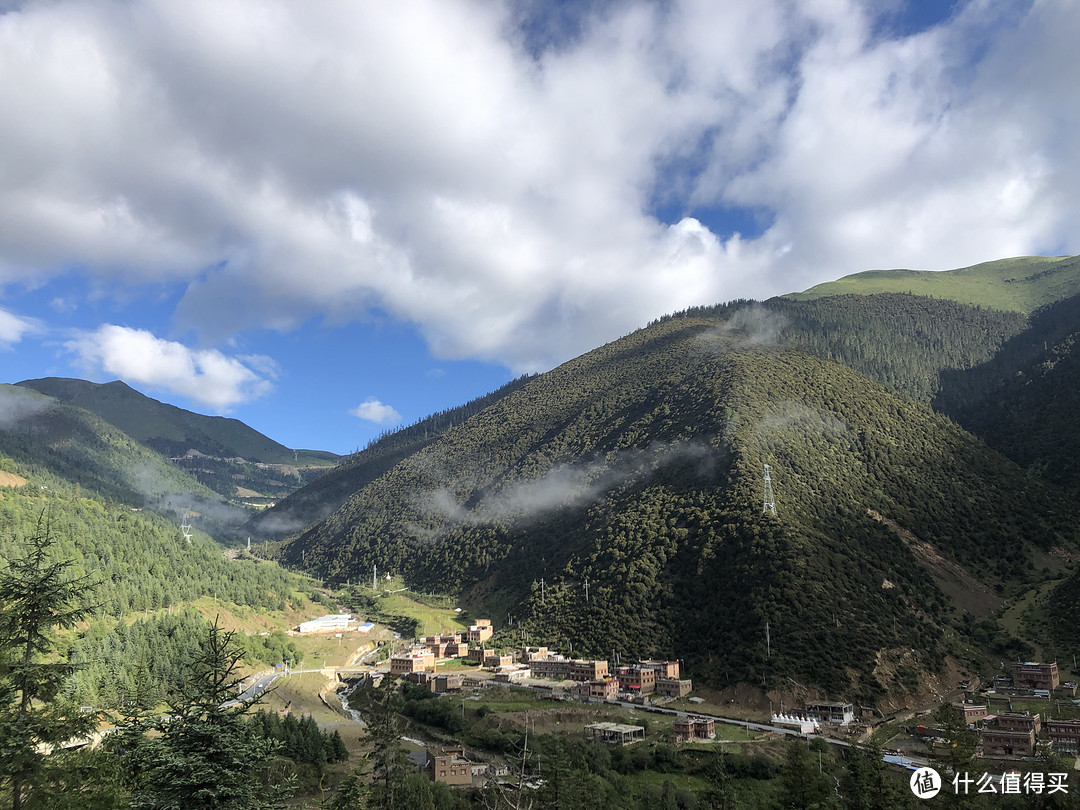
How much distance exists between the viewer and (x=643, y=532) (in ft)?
334

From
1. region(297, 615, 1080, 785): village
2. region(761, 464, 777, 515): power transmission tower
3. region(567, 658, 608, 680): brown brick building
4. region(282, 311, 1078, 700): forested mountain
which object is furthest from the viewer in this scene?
region(761, 464, 777, 515): power transmission tower

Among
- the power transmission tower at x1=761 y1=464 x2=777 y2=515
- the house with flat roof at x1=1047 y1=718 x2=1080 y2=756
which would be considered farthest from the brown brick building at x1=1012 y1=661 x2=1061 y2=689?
the power transmission tower at x1=761 y1=464 x2=777 y2=515

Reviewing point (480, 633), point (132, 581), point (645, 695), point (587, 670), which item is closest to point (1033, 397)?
point (645, 695)

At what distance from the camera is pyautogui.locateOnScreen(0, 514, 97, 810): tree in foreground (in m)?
14.7

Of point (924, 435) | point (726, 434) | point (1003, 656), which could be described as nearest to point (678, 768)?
point (1003, 656)

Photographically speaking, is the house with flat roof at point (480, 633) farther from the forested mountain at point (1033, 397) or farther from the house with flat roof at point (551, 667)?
the forested mountain at point (1033, 397)

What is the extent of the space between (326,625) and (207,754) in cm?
10846

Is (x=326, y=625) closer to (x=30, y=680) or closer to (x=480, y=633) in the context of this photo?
(x=480, y=633)

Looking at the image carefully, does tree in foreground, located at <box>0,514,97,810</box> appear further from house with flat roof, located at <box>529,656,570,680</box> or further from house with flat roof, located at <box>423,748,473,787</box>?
house with flat roof, located at <box>529,656,570,680</box>

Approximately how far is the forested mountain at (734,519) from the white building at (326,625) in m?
25.0

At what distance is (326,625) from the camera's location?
113062mm

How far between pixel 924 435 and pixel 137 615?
410 feet

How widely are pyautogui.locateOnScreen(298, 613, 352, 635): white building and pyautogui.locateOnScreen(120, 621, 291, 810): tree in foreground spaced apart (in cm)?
10364

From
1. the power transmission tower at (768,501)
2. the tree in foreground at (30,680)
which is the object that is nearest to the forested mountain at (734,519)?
the power transmission tower at (768,501)
